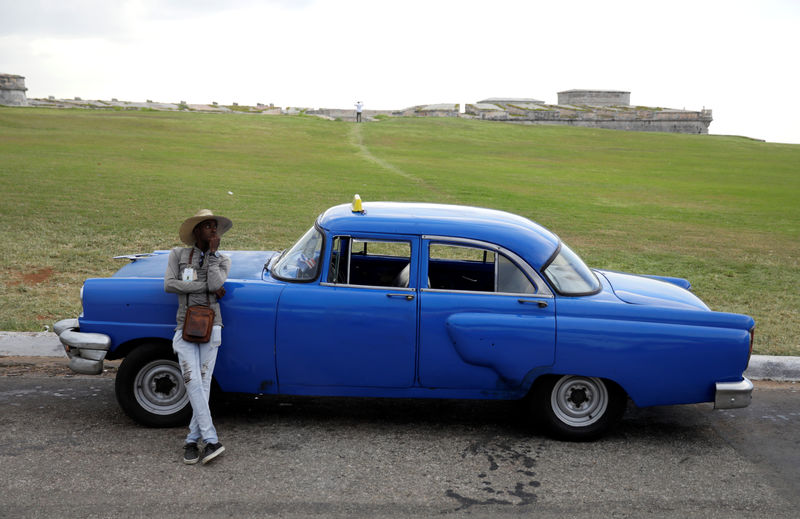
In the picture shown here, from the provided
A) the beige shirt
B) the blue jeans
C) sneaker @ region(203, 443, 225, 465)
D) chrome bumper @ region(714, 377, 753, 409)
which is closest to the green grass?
chrome bumper @ region(714, 377, 753, 409)

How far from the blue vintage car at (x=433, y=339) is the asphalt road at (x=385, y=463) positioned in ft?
A: 1.11

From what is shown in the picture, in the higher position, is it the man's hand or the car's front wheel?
the man's hand

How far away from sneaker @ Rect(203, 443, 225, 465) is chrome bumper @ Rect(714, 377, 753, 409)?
3.40 metres

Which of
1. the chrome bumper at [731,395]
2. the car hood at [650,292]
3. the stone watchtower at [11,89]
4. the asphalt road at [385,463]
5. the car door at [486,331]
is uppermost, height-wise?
the stone watchtower at [11,89]

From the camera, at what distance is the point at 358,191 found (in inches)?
789

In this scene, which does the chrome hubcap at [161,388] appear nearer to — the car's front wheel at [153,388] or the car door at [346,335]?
the car's front wheel at [153,388]

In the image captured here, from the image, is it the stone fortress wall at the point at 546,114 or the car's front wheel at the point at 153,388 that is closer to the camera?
the car's front wheel at the point at 153,388

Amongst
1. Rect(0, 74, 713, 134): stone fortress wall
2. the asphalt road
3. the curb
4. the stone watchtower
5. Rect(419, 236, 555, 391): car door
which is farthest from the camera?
Rect(0, 74, 713, 134): stone fortress wall

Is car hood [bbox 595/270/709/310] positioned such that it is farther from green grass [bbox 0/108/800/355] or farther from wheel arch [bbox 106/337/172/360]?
wheel arch [bbox 106/337/172/360]

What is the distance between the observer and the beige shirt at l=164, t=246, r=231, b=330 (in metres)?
4.64

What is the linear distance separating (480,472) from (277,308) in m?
1.76

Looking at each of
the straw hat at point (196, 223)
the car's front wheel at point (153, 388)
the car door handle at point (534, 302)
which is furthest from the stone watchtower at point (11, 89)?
the car door handle at point (534, 302)

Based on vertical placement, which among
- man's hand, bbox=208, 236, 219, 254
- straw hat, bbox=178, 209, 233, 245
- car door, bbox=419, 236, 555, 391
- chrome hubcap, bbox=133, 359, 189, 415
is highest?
straw hat, bbox=178, 209, 233, 245

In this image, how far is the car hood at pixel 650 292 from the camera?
5176mm
